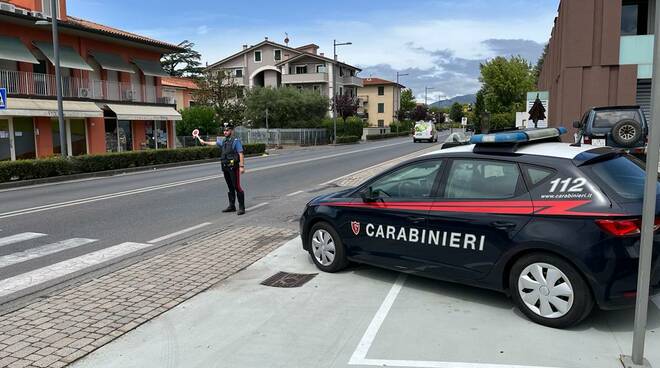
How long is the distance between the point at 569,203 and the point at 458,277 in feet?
3.87

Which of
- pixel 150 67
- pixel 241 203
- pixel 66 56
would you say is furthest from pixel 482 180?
pixel 150 67

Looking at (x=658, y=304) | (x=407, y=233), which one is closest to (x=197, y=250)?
(x=407, y=233)

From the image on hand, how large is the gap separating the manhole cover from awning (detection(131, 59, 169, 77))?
31.0m

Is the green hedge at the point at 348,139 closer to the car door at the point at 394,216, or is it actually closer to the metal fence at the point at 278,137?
the metal fence at the point at 278,137

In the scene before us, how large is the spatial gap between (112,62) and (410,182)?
30.2 meters

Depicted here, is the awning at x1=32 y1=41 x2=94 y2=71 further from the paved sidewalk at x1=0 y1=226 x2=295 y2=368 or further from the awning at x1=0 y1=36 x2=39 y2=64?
the paved sidewalk at x1=0 y1=226 x2=295 y2=368

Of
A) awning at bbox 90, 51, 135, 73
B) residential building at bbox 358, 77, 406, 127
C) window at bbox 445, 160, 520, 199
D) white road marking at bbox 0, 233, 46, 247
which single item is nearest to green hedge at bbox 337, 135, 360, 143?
awning at bbox 90, 51, 135, 73

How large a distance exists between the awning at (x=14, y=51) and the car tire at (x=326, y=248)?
2432 centimetres

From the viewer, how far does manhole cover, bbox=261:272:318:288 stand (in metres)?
5.65

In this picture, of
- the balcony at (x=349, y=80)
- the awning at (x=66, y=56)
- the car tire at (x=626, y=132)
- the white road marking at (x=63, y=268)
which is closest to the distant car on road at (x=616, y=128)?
the car tire at (x=626, y=132)

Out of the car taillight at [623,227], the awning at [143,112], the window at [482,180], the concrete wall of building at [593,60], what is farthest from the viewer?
the awning at [143,112]

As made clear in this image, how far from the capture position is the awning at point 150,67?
3369cm

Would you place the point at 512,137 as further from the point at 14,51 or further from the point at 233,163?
the point at 14,51

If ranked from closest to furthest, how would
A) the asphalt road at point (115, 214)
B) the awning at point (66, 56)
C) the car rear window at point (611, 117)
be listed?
1. the asphalt road at point (115, 214)
2. the car rear window at point (611, 117)
3. the awning at point (66, 56)
